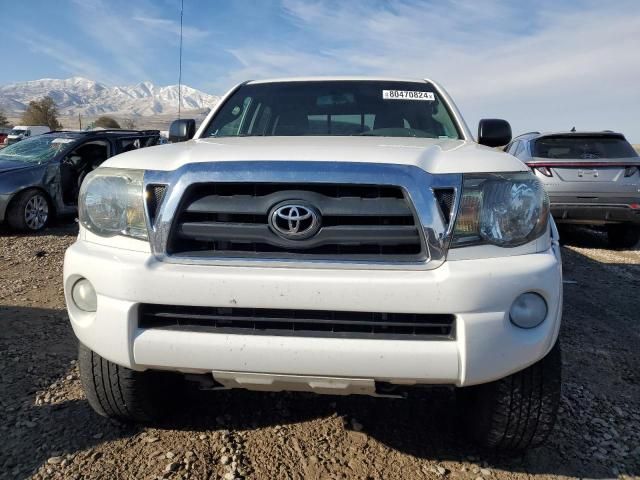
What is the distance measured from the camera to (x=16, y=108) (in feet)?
633

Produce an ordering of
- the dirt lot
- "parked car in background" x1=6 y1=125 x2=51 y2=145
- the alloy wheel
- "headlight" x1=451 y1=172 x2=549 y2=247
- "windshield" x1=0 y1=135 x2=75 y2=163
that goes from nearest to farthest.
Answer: "headlight" x1=451 y1=172 x2=549 y2=247, the dirt lot, the alloy wheel, "windshield" x1=0 y1=135 x2=75 y2=163, "parked car in background" x1=6 y1=125 x2=51 y2=145

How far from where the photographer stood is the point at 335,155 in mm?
1975

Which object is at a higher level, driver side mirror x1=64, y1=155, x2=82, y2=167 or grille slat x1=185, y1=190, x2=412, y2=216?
grille slat x1=185, y1=190, x2=412, y2=216

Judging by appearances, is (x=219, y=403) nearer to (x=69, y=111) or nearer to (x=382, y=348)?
(x=382, y=348)

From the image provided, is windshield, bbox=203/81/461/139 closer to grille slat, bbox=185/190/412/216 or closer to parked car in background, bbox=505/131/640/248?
grille slat, bbox=185/190/412/216

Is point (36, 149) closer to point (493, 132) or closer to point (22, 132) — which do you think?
point (493, 132)

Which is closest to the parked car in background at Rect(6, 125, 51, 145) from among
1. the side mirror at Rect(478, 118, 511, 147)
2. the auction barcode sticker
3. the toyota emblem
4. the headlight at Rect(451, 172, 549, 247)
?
the auction barcode sticker

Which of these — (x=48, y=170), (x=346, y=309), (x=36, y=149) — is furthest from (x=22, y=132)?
(x=346, y=309)

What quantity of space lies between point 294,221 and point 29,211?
275 inches

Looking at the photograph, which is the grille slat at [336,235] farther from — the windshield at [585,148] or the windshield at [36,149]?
the windshield at [36,149]

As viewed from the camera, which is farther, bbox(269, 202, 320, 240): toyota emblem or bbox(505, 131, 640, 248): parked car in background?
→ bbox(505, 131, 640, 248): parked car in background

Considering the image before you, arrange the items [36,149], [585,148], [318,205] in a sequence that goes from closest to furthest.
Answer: [318,205]
[585,148]
[36,149]

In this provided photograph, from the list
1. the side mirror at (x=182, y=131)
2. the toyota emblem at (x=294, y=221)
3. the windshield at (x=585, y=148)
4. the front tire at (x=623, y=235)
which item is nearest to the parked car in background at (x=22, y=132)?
the windshield at (x=585, y=148)

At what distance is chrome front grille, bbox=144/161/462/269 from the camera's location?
1870 millimetres
